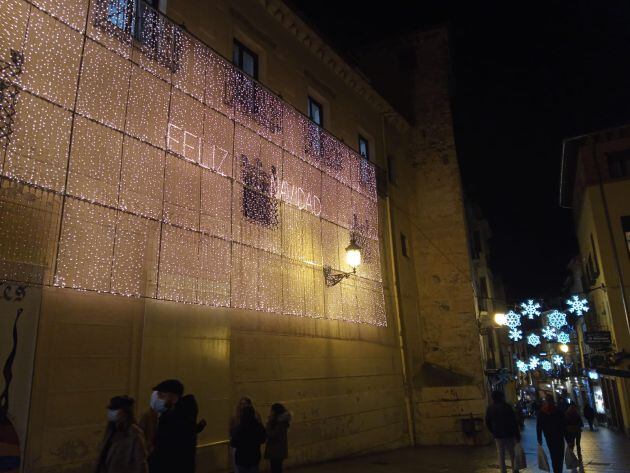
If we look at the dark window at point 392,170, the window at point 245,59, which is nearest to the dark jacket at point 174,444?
the window at point 245,59

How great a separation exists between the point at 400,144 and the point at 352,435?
10.6m

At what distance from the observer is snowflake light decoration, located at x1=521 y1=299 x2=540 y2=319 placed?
1850 cm

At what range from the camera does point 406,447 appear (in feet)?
46.8

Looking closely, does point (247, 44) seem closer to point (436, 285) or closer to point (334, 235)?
point (334, 235)

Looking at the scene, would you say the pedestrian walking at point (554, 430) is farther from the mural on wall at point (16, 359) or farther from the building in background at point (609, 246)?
the building in background at point (609, 246)

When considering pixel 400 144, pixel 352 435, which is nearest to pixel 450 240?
pixel 400 144

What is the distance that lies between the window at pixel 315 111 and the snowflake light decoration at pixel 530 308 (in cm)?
1067

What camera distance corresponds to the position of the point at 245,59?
11492 millimetres

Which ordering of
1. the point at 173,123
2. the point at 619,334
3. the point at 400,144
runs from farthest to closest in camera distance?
the point at 619,334 < the point at 400,144 < the point at 173,123

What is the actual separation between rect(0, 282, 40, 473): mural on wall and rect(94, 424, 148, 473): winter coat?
2.34 metres

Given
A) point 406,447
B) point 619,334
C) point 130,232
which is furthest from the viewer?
point 619,334

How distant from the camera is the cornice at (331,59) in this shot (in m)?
12.4

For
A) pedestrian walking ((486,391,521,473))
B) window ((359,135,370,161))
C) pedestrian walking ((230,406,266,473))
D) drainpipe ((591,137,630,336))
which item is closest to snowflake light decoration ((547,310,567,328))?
drainpipe ((591,137,630,336))

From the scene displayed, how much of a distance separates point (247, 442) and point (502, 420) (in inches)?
191
